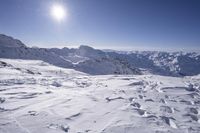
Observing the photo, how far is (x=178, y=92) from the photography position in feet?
59.6

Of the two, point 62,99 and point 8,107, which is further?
point 62,99

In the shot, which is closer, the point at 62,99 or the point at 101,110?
the point at 101,110

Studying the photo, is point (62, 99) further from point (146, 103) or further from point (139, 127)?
point (139, 127)

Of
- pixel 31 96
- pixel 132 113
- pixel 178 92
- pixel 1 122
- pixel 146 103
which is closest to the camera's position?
pixel 1 122

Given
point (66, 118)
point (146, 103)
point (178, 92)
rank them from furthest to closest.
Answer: point (178, 92) < point (146, 103) < point (66, 118)

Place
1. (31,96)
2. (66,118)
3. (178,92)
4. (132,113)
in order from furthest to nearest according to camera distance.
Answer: (178,92)
(31,96)
(132,113)
(66,118)

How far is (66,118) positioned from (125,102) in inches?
192

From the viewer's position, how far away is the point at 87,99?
49.2 ft

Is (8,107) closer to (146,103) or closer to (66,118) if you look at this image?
(66,118)

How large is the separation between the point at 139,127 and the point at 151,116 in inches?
70.0

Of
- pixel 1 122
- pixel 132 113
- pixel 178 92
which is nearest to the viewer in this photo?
pixel 1 122

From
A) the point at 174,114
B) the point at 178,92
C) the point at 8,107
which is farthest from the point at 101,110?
the point at 178,92

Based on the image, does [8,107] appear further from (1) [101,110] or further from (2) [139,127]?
(2) [139,127]

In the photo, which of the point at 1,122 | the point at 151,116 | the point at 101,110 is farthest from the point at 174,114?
the point at 1,122
